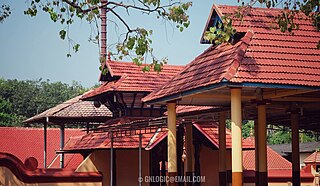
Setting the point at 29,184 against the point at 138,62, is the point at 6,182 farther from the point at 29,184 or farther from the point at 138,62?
the point at 138,62

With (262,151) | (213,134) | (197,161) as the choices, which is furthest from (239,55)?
(197,161)

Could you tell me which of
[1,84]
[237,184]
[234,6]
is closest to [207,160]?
[234,6]

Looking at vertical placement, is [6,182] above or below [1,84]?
below

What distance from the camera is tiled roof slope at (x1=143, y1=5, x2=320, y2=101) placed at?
1179cm

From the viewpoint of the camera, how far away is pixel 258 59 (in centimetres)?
1227

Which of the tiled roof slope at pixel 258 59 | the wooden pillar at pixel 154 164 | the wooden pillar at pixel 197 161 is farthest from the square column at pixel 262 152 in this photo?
the wooden pillar at pixel 154 164

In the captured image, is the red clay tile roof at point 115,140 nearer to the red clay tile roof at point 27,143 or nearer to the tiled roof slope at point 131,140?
the tiled roof slope at point 131,140

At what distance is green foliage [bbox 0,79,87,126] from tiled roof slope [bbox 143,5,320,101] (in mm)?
31249

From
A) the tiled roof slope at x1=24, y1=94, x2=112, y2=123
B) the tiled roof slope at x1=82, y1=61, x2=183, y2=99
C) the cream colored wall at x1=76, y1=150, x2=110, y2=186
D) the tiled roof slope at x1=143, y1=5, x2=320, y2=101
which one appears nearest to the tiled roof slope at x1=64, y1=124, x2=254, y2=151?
the cream colored wall at x1=76, y1=150, x2=110, y2=186

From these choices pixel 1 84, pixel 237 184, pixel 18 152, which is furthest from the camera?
pixel 1 84

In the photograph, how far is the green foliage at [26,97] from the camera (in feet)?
148

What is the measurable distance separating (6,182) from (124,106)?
5824 millimetres

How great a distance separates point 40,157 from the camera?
95.8 ft

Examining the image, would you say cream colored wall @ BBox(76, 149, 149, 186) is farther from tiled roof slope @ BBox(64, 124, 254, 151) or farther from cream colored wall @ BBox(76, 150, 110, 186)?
tiled roof slope @ BBox(64, 124, 254, 151)
